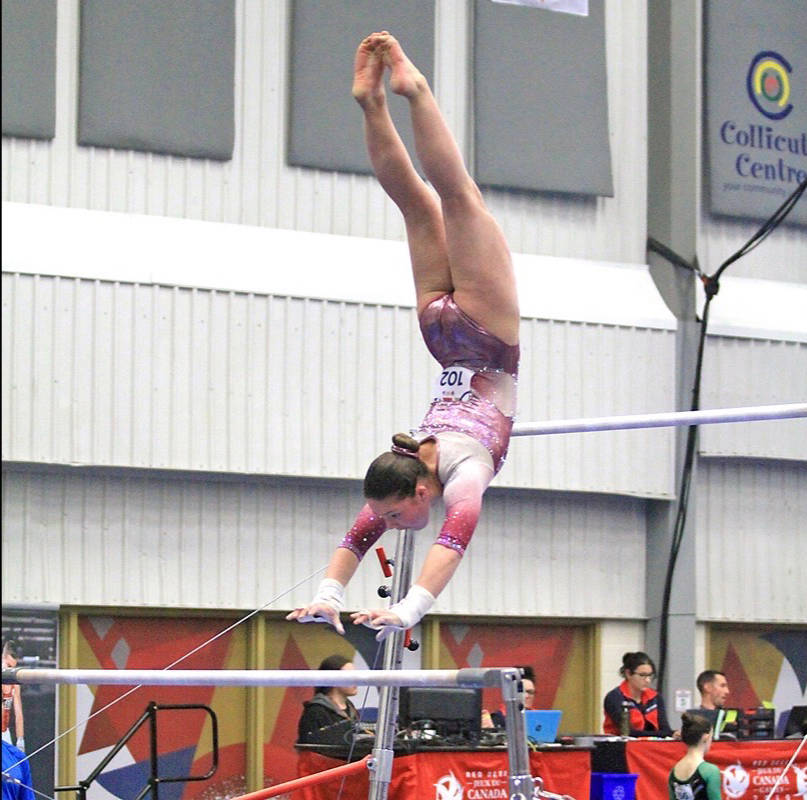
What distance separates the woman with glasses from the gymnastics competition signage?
3.83 metres

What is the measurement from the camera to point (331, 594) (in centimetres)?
385

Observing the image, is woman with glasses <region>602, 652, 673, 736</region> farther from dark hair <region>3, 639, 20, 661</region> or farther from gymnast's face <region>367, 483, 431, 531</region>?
gymnast's face <region>367, 483, 431, 531</region>

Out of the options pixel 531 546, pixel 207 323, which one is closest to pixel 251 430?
pixel 207 323

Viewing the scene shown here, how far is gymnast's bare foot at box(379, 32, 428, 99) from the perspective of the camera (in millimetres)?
3975

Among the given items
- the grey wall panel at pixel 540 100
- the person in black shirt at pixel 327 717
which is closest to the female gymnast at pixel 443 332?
the person in black shirt at pixel 327 717

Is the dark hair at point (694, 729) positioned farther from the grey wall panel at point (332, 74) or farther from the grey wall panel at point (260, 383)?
the grey wall panel at point (332, 74)

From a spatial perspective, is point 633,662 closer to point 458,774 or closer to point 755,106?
point 458,774

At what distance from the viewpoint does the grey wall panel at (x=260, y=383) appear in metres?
8.96

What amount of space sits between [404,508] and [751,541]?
7.39 metres

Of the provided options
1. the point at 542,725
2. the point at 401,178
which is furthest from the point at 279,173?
the point at 401,178

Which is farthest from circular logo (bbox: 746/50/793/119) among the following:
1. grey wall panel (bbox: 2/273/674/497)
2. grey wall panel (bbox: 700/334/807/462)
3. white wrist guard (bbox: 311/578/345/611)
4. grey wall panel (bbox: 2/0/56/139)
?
white wrist guard (bbox: 311/578/345/611)

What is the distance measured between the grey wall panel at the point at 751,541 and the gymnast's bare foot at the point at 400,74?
6.99m

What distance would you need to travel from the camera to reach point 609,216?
10.6 metres

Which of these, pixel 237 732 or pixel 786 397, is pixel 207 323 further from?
pixel 786 397
